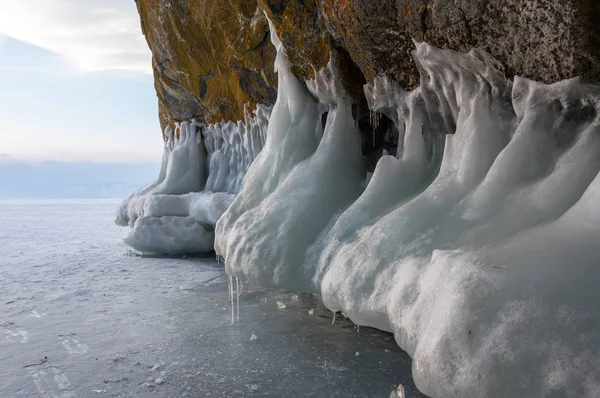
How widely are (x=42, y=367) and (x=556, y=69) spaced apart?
3329mm

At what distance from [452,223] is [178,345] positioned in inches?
77.4

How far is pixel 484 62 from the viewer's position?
291 centimetres

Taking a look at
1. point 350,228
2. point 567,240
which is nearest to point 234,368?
point 350,228

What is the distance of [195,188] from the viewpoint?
9133 millimetres

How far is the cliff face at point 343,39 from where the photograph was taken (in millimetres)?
2424

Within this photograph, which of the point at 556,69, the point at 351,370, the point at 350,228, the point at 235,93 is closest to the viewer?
the point at 556,69

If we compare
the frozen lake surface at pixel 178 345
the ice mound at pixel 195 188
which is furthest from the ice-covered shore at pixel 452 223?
the ice mound at pixel 195 188

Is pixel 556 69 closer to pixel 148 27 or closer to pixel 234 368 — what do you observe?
pixel 234 368

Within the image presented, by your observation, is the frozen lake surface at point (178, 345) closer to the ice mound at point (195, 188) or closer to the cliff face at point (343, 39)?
the cliff face at point (343, 39)

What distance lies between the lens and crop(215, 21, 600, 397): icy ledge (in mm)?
1728

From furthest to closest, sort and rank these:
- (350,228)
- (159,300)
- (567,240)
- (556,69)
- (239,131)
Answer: (239,131) < (159,300) < (350,228) < (556,69) < (567,240)

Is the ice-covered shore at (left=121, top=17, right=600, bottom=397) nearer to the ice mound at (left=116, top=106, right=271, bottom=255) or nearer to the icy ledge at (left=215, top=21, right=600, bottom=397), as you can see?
the icy ledge at (left=215, top=21, right=600, bottom=397)

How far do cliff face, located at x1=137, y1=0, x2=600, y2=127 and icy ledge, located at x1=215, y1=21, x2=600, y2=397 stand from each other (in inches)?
5.8

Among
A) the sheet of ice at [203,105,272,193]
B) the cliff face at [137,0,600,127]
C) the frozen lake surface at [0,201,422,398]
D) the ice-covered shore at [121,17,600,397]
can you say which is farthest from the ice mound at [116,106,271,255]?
the ice-covered shore at [121,17,600,397]
